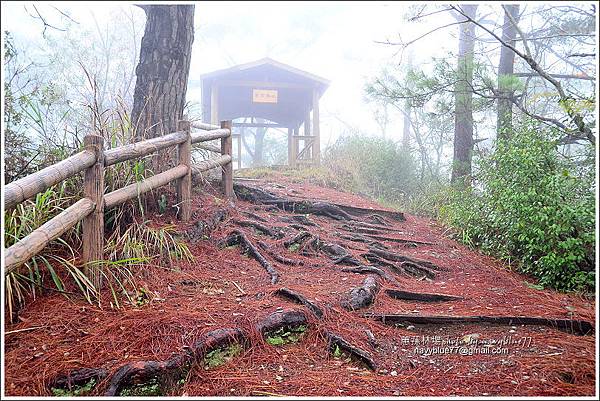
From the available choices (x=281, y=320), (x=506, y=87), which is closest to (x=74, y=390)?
(x=281, y=320)

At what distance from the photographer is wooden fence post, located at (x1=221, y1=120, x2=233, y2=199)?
211 inches

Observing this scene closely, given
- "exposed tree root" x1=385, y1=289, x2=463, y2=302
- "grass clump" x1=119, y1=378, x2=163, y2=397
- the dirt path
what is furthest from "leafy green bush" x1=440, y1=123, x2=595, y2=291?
"grass clump" x1=119, y1=378, x2=163, y2=397

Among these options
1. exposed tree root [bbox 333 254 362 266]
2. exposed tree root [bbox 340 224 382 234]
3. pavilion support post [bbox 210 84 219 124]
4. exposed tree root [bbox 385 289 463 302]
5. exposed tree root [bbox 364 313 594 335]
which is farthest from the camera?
pavilion support post [bbox 210 84 219 124]

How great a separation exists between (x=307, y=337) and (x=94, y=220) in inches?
61.6

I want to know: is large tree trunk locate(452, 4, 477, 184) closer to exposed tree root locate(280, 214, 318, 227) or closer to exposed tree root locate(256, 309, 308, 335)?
exposed tree root locate(280, 214, 318, 227)

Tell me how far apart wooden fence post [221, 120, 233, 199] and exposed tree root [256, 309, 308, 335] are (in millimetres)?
2801

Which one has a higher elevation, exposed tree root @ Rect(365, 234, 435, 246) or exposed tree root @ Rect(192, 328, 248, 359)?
exposed tree root @ Rect(365, 234, 435, 246)

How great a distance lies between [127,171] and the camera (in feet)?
12.2

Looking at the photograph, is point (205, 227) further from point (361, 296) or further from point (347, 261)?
point (361, 296)

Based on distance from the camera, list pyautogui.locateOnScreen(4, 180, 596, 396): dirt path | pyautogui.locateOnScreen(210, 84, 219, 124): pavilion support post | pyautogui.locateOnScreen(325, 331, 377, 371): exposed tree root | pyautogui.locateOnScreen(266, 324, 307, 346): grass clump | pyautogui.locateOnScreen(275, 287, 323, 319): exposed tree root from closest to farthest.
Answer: pyautogui.locateOnScreen(4, 180, 596, 396): dirt path < pyautogui.locateOnScreen(325, 331, 377, 371): exposed tree root < pyautogui.locateOnScreen(266, 324, 307, 346): grass clump < pyautogui.locateOnScreen(275, 287, 323, 319): exposed tree root < pyautogui.locateOnScreen(210, 84, 219, 124): pavilion support post

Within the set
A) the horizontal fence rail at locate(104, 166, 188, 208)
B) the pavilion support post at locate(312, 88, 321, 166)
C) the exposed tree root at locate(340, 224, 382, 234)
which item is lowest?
the exposed tree root at locate(340, 224, 382, 234)

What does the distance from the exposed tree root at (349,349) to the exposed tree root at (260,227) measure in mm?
2068

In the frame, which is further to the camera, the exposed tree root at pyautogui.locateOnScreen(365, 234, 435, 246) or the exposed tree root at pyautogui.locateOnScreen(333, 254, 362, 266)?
the exposed tree root at pyautogui.locateOnScreen(365, 234, 435, 246)

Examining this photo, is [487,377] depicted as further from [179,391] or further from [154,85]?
[154,85]
